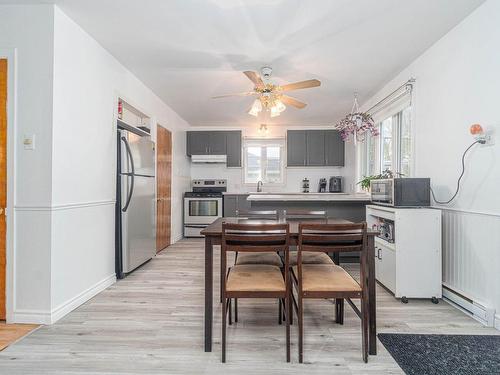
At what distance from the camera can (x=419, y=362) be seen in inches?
68.8

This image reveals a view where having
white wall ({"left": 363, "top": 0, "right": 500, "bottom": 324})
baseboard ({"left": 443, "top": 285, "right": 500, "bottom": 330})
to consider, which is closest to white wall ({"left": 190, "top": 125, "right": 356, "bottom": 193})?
white wall ({"left": 363, "top": 0, "right": 500, "bottom": 324})

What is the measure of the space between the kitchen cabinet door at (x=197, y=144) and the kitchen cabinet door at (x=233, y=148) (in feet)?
1.60

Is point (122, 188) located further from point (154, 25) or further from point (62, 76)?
point (154, 25)

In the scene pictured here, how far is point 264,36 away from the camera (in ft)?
8.73

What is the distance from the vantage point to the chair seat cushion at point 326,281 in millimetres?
1761

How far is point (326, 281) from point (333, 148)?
4.85 metres

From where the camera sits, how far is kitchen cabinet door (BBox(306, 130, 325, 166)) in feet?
20.6

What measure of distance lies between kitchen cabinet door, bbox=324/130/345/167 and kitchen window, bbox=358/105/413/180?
1.12 metres

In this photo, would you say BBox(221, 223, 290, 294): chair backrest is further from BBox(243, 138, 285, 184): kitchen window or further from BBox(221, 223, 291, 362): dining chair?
BBox(243, 138, 285, 184): kitchen window

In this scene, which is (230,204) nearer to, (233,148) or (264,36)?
(233,148)

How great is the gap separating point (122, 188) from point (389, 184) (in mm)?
2919

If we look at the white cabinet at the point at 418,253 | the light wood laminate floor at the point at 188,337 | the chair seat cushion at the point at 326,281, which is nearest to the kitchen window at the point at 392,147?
the white cabinet at the point at 418,253

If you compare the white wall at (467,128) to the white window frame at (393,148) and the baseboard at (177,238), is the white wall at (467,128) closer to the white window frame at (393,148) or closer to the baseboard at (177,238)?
the white window frame at (393,148)

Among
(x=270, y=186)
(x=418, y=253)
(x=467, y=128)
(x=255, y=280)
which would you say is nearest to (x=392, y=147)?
(x=467, y=128)
